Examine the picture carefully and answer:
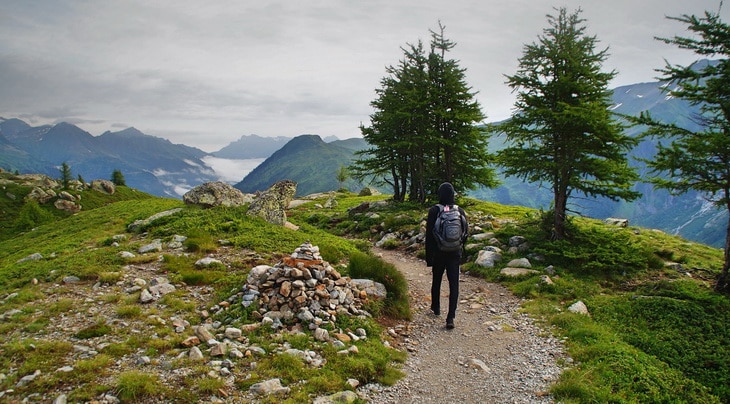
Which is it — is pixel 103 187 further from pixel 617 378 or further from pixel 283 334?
pixel 617 378

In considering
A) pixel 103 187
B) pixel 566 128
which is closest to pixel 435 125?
pixel 566 128

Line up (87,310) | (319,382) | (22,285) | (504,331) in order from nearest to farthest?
(319,382), (87,310), (504,331), (22,285)

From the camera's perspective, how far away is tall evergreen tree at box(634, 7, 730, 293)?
448 inches

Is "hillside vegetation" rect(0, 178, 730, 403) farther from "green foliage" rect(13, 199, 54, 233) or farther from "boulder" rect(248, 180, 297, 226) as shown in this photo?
"green foliage" rect(13, 199, 54, 233)

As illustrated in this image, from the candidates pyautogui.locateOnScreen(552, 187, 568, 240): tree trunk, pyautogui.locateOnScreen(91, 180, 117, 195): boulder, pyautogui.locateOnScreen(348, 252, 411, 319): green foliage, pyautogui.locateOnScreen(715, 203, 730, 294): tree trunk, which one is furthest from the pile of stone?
pyautogui.locateOnScreen(91, 180, 117, 195): boulder

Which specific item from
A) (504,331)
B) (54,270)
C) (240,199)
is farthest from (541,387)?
(240,199)

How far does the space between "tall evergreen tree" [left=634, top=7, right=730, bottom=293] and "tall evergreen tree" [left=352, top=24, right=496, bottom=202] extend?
1534 cm

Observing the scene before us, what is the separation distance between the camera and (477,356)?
8.88 metres

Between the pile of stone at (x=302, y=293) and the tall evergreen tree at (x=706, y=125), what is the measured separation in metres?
11.1

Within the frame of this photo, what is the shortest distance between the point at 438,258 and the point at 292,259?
4.23 meters

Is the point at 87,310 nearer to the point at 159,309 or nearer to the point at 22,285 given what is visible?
the point at 159,309

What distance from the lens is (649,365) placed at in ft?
27.0

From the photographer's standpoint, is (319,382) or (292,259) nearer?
(319,382)

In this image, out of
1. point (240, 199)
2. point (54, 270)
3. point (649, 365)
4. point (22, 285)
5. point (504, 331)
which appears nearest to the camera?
point (649, 365)
